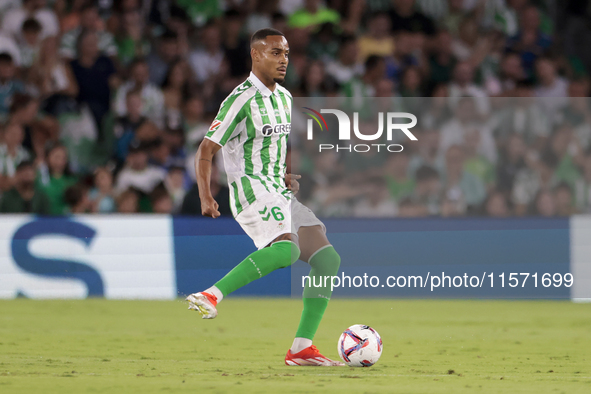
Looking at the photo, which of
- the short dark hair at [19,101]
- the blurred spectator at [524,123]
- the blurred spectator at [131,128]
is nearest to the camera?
the blurred spectator at [524,123]

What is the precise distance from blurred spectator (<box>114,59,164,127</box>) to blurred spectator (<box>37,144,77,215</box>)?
1.23 metres

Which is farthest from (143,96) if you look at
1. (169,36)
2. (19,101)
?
(19,101)

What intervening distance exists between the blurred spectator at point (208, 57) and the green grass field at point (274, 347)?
11.9ft

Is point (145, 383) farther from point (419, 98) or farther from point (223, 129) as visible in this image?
point (419, 98)

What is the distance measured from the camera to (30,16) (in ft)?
39.1

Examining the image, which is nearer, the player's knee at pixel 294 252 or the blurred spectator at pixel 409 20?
the player's knee at pixel 294 252

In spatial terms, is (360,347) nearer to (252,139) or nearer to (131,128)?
(252,139)

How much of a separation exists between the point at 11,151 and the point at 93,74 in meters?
1.65

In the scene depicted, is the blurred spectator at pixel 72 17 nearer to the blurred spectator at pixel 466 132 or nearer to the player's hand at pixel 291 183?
the blurred spectator at pixel 466 132

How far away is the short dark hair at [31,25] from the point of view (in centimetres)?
1144

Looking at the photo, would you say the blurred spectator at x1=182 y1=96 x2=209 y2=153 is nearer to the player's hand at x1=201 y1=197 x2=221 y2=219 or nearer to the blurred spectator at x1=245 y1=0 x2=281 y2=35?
the blurred spectator at x1=245 y1=0 x2=281 y2=35

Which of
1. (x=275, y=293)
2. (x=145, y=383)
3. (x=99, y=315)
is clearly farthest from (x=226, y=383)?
(x=275, y=293)

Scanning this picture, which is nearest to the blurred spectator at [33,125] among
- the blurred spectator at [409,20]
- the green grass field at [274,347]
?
the green grass field at [274,347]

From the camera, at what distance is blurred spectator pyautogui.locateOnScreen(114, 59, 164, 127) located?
1134cm
